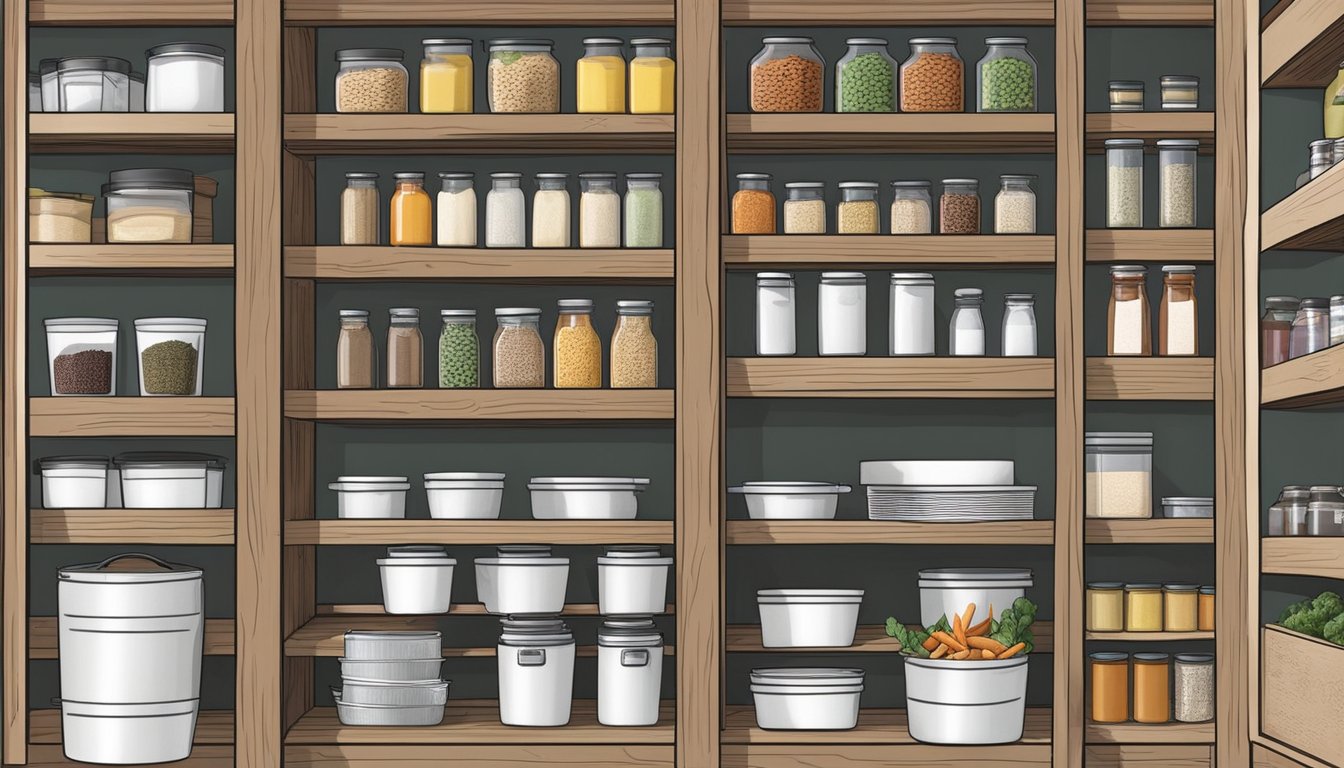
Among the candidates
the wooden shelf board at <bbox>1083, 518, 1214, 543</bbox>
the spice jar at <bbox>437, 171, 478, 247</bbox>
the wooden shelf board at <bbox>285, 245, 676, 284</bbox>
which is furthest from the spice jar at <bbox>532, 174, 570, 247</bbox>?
the wooden shelf board at <bbox>1083, 518, 1214, 543</bbox>

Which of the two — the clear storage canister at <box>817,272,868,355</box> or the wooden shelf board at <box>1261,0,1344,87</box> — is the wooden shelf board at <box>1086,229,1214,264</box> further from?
the clear storage canister at <box>817,272,868,355</box>

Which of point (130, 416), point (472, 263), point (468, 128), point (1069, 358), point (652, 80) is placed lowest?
point (130, 416)

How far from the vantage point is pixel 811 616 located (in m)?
2.88

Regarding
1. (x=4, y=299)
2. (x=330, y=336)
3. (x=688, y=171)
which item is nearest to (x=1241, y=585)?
(x=688, y=171)

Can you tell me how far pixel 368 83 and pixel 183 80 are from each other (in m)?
0.40

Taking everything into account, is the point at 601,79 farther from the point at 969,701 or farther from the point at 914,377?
the point at 969,701

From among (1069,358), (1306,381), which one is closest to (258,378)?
(1069,358)

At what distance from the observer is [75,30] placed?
3.19 m

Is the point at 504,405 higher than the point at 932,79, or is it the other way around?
the point at 932,79

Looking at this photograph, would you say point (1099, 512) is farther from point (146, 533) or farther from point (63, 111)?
point (63, 111)

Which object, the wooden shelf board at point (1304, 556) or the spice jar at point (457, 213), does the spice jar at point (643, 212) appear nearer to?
the spice jar at point (457, 213)

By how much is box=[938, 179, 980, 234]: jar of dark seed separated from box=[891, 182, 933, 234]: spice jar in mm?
35

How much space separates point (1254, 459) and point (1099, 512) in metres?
0.33

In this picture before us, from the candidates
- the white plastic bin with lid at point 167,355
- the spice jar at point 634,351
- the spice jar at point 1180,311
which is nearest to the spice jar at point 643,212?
the spice jar at point 634,351
